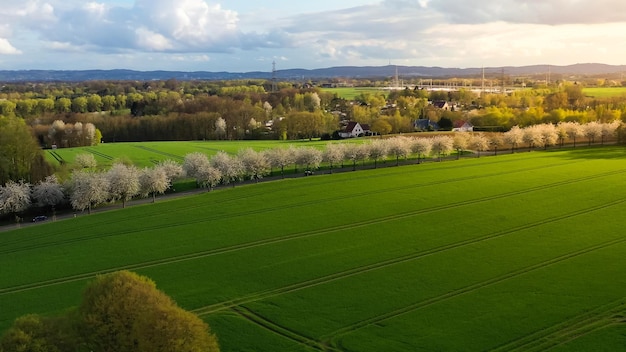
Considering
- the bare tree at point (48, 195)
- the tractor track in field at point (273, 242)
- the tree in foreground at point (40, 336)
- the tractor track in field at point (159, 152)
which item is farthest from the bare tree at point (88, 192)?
the tree in foreground at point (40, 336)

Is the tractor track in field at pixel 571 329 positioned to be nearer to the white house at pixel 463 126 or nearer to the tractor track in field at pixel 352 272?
the tractor track in field at pixel 352 272

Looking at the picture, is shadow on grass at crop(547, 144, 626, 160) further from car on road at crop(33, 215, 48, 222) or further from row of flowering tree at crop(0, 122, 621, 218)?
car on road at crop(33, 215, 48, 222)

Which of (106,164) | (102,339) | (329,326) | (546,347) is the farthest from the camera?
(106,164)

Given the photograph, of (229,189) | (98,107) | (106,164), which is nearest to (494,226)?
→ (229,189)

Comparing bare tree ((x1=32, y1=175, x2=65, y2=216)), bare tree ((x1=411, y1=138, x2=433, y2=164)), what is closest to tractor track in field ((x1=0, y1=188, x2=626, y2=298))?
bare tree ((x1=32, y1=175, x2=65, y2=216))

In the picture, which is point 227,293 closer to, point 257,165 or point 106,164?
point 257,165
